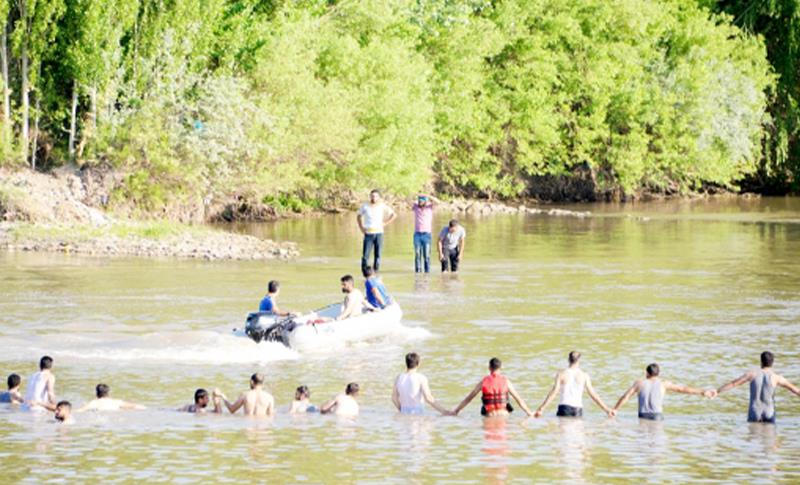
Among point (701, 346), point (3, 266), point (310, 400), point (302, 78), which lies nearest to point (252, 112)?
point (302, 78)

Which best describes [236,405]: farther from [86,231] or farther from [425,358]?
[86,231]

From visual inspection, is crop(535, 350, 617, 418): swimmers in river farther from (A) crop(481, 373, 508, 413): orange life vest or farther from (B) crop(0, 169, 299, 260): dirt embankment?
(B) crop(0, 169, 299, 260): dirt embankment

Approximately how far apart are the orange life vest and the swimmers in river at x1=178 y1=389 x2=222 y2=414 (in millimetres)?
3626

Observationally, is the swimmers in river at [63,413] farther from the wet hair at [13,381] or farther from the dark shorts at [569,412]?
the dark shorts at [569,412]

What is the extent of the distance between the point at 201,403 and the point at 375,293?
882 centimetres

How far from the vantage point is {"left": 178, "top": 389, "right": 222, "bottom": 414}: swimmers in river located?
20922mm

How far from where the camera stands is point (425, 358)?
26.0 meters

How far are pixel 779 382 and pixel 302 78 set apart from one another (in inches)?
1478

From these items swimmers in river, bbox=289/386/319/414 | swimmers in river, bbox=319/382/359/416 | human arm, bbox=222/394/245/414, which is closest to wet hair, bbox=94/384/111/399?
human arm, bbox=222/394/245/414

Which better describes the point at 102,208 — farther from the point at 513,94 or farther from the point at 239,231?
the point at 513,94

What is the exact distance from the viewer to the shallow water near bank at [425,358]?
18109 millimetres

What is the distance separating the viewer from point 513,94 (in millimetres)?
74625

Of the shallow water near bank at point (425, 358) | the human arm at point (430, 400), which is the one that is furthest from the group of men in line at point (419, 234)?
the human arm at point (430, 400)

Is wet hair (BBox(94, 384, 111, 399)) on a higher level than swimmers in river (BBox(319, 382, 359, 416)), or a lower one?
higher
